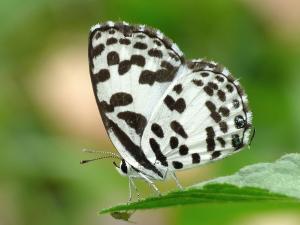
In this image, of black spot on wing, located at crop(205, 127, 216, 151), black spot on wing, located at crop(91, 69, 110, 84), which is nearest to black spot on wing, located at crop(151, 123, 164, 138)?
black spot on wing, located at crop(205, 127, 216, 151)

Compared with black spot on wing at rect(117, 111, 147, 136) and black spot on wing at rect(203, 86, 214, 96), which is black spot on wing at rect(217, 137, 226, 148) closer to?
black spot on wing at rect(203, 86, 214, 96)

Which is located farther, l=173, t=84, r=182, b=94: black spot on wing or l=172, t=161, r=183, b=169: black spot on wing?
l=173, t=84, r=182, b=94: black spot on wing

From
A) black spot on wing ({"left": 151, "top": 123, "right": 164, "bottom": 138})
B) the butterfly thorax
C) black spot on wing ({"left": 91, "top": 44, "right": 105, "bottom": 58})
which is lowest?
the butterfly thorax

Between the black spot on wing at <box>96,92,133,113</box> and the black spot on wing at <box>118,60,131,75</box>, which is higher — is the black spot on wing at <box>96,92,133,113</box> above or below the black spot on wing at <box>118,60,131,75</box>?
below

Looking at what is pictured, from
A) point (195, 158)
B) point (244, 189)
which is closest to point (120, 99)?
point (195, 158)

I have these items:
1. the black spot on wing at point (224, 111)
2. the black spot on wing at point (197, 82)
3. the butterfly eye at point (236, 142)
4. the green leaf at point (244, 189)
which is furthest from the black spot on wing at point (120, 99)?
the green leaf at point (244, 189)

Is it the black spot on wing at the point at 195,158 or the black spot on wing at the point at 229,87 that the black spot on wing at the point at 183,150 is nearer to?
the black spot on wing at the point at 195,158
